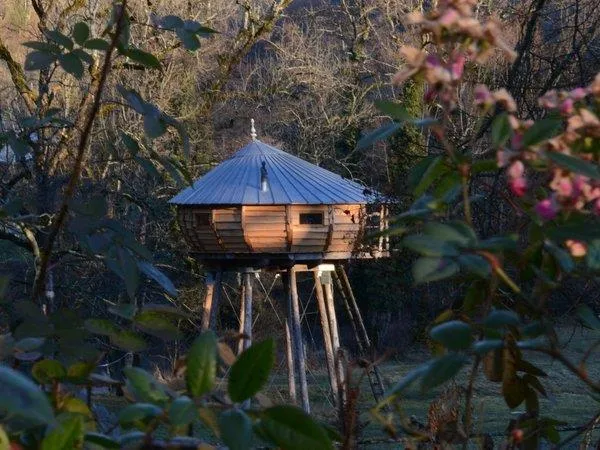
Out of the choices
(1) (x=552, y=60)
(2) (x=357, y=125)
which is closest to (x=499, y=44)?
(1) (x=552, y=60)

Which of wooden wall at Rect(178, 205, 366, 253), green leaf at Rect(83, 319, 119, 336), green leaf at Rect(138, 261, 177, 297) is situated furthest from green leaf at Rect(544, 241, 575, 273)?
wooden wall at Rect(178, 205, 366, 253)

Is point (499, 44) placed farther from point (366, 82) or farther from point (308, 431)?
point (366, 82)

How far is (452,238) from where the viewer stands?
63cm

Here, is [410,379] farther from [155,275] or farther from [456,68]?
[155,275]

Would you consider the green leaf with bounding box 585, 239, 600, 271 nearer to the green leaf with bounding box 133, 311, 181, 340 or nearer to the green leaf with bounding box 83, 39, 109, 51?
the green leaf with bounding box 133, 311, 181, 340

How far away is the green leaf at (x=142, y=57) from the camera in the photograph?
0.96 metres

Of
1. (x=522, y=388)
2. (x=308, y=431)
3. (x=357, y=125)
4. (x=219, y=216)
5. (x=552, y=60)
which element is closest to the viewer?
(x=308, y=431)

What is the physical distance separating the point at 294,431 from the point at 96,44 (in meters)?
0.54

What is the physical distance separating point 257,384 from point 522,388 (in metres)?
0.43

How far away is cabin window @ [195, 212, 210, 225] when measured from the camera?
8062mm

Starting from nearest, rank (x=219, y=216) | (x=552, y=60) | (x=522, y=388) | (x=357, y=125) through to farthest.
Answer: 1. (x=522, y=388)
2. (x=552, y=60)
3. (x=219, y=216)
4. (x=357, y=125)

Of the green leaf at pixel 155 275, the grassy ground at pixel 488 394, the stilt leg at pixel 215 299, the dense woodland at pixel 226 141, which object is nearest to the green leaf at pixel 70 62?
the dense woodland at pixel 226 141

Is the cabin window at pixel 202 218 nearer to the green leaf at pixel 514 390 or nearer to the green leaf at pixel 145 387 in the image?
the green leaf at pixel 514 390

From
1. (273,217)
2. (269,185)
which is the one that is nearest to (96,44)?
(273,217)
